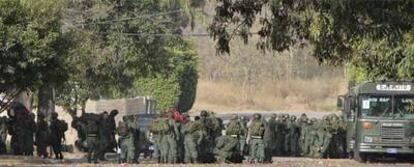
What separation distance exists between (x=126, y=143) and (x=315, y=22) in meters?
13.5

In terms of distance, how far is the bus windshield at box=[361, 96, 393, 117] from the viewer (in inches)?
1128

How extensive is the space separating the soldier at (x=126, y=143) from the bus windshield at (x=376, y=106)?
7168 mm

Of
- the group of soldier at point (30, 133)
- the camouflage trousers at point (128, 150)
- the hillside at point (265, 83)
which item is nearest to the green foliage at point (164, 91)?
the hillside at point (265, 83)

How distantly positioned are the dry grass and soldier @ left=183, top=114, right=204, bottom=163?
45.1 m

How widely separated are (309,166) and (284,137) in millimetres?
8303

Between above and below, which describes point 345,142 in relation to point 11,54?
below

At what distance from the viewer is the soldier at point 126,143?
86.6 feet

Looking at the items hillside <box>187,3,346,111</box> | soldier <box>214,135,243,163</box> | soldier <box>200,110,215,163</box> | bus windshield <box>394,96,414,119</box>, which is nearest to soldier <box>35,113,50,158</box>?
soldier <box>200,110,215,163</box>

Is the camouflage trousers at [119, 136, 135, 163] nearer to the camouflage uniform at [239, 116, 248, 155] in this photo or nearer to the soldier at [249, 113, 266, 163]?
the camouflage uniform at [239, 116, 248, 155]

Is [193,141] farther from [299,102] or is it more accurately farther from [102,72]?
[299,102]

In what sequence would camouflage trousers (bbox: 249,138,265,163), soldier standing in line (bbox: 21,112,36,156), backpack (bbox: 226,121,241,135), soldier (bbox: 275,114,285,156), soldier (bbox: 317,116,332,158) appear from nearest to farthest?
backpack (bbox: 226,121,241,135) < camouflage trousers (bbox: 249,138,265,163) < soldier standing in line (bbox: 21,112,36,156) < soldier (bbox: 317,116,332,158) < soldier (bbox: 275,114,285,156)

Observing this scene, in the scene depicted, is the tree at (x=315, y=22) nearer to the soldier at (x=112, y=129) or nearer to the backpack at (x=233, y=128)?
the backpack at (x=233, y=128)

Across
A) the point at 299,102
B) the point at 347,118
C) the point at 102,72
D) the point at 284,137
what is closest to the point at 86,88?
the point at 102,72

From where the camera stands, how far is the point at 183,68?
6138 centimetres
